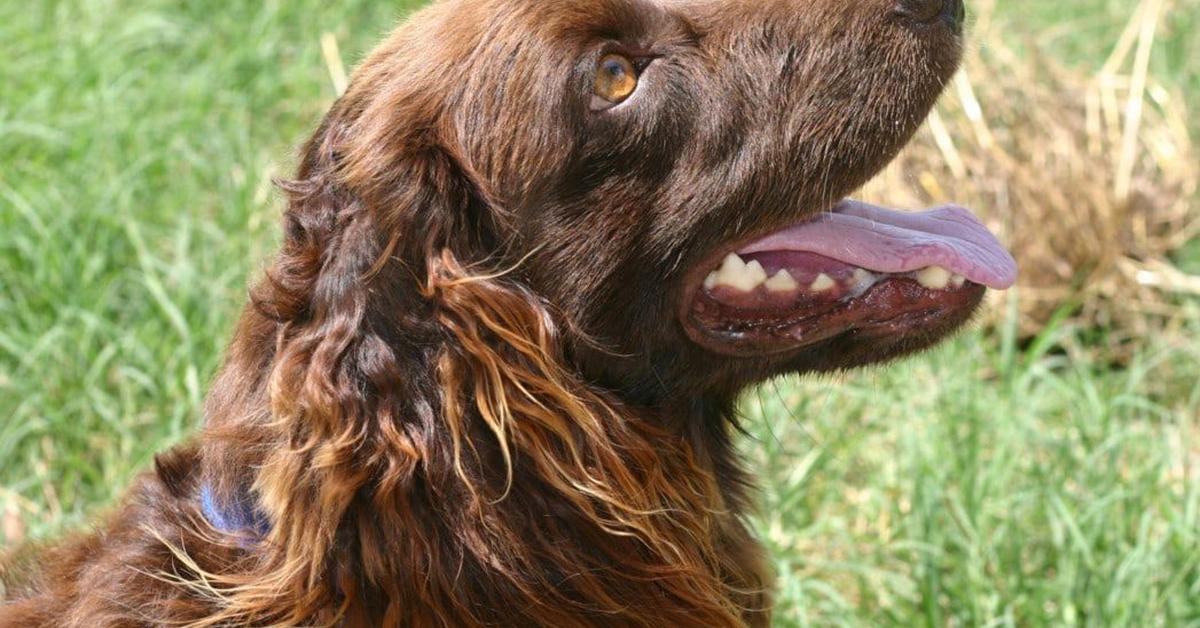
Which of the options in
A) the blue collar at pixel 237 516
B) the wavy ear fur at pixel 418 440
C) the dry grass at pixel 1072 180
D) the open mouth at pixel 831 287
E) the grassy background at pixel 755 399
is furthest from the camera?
the dry grass at pixel 1072 180

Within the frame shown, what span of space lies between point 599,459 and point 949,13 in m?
1.17

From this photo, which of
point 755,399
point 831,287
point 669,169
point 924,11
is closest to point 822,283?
point 831,287

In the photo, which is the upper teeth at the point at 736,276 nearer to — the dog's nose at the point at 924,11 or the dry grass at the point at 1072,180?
the dog's nose at the point at 924,11

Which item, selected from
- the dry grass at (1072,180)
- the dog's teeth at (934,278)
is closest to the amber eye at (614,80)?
the dog's teeth at (934,278)

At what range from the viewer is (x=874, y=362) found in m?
2.91

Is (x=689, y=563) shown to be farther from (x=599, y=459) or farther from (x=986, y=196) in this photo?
(x=986, y=196)

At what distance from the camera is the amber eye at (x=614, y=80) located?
2674 millimetres

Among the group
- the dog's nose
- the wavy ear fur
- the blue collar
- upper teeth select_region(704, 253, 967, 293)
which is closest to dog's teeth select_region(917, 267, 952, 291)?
upper teeth select_region(704, 253, 967, 293)

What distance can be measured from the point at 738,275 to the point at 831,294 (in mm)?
194

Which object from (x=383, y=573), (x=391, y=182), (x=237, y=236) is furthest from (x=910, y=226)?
(x=237, y=236)

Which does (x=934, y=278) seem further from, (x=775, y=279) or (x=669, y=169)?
(x=669, y=169)

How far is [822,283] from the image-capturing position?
2869 millimetres

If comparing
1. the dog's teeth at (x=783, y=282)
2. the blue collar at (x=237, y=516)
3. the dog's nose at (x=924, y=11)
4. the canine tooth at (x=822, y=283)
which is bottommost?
the canine tooth at (x=822, y=283)

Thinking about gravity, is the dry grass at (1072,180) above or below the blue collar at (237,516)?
below
